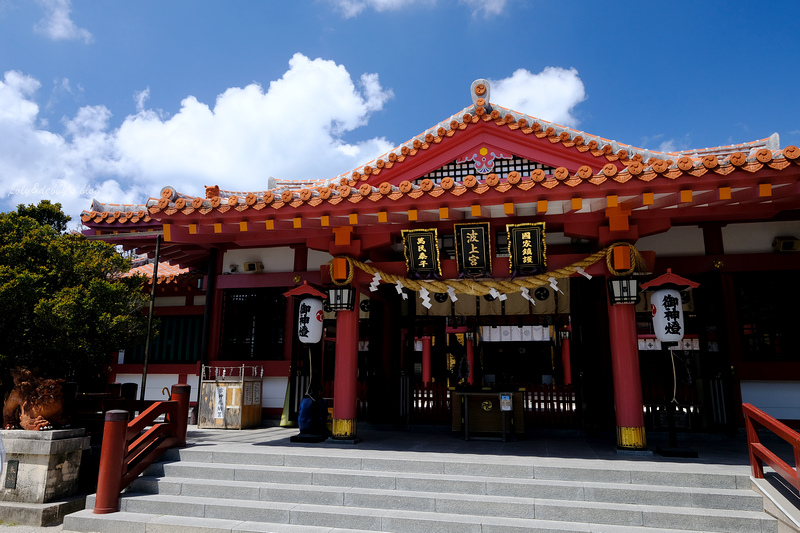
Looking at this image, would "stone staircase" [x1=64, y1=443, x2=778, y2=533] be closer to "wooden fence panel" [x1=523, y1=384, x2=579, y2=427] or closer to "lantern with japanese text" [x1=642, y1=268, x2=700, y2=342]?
"lantern with japanese text" [x1=642, y1=268, x2=700, y2=342]

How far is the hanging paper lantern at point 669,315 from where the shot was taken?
646cm

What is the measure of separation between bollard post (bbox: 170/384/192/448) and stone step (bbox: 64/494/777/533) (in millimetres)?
1271

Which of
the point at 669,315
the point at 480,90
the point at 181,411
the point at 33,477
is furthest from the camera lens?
the point at 480,90

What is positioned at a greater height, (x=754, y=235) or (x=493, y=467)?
(x=754, y=235)

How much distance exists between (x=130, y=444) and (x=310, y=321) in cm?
292

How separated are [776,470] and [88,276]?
9.29 metres

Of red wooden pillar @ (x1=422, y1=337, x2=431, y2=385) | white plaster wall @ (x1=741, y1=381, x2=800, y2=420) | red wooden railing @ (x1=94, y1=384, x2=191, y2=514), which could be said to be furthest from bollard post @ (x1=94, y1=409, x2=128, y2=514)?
red wooden pillar @ (x1=422, y1=337, x2=431, y2=385)

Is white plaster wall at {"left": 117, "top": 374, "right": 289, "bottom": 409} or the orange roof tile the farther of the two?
white plaster wall at {"left": 117, "top": 374, "right": 289, "bottom": 409}

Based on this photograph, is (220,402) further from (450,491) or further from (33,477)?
(450,491)

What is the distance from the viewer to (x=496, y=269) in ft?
24.1

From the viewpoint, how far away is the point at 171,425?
6871 millimetres

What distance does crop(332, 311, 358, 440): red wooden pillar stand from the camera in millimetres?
7469

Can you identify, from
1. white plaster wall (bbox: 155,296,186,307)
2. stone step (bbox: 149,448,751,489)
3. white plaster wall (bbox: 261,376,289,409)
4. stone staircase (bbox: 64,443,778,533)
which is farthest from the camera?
white plaster wall (bbox: 155,296,186,307)

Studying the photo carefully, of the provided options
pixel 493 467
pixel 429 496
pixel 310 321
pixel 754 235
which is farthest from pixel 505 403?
pixel 754 235
